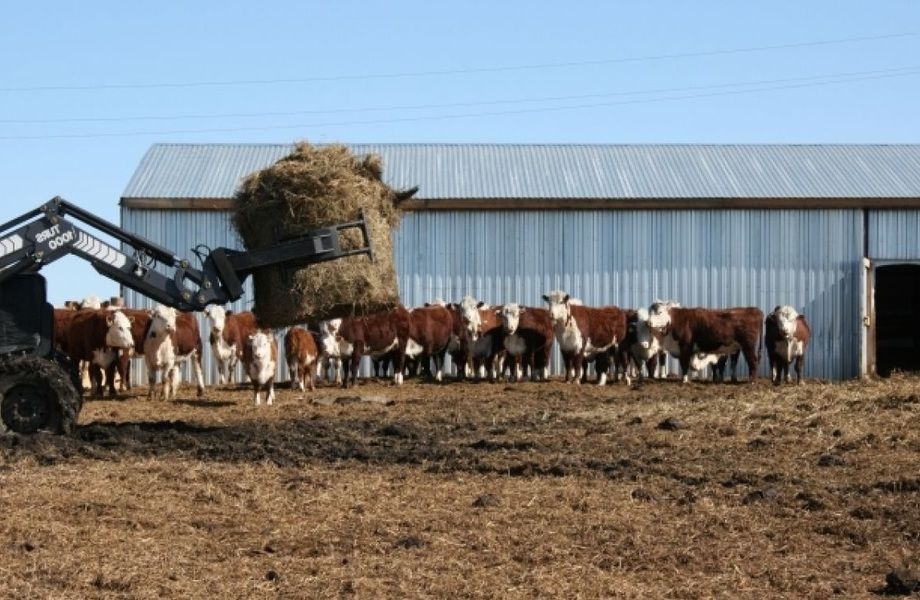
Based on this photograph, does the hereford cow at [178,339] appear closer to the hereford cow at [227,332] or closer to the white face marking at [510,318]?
the hereford cow at [227,332]

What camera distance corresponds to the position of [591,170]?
3609 centimetres

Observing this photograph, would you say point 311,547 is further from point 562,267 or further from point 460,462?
point 562,267

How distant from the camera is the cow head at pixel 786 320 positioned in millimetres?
30062

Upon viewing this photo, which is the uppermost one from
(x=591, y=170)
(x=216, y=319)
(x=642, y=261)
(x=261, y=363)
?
Answer: (x=591, y=170)

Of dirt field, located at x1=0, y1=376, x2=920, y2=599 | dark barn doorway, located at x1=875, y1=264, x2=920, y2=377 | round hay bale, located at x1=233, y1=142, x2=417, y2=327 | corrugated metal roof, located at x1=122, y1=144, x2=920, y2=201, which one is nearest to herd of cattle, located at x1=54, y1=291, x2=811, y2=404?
corrugated metal roof, located at x1=122, y1=144, x2=920, y2=201

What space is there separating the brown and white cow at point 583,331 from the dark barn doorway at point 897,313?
38.1 ft

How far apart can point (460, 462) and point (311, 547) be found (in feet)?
13.8

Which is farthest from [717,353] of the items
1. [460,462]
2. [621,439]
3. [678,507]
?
[678,507]

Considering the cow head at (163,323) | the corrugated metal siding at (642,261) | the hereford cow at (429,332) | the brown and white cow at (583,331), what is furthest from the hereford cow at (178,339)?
the brown and white cow at (583,331)

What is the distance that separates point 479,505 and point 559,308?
18.1 meters

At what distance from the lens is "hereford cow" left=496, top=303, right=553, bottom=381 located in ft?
98.6

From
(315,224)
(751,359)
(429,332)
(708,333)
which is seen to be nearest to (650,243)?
(708,333)

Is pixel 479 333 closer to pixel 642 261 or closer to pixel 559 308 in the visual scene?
pixel 559 308

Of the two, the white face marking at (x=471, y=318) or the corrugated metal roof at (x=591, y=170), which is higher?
the corrugated metal roof at (x=591, y=170)
